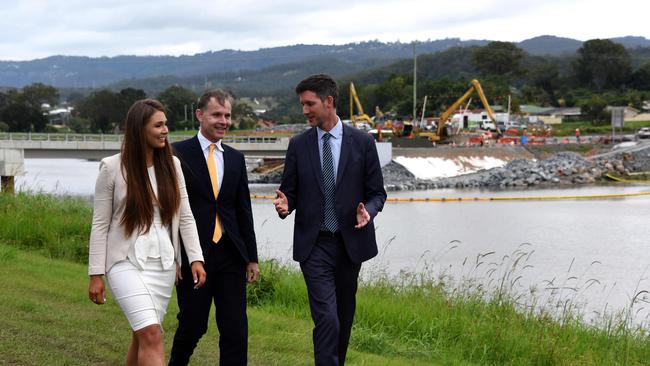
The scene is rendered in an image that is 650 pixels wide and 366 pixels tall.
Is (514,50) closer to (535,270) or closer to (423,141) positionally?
(423,141)

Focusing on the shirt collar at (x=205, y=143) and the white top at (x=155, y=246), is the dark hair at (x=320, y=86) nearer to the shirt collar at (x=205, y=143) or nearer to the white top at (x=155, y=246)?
the shirt collar at (x=205, y=143)

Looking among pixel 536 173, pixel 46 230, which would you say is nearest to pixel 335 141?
pixel 46 230

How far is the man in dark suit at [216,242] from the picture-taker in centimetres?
571

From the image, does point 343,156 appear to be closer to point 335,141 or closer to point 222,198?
point 335,141

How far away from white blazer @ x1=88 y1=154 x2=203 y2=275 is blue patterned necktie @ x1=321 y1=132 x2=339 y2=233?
983 millimetres

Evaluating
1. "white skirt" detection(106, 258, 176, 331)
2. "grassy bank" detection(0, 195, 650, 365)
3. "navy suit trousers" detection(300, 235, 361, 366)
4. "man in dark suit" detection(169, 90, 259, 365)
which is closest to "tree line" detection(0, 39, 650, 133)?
"grassy bank" detection(0, 195, 650, 365)

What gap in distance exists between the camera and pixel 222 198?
577 cm

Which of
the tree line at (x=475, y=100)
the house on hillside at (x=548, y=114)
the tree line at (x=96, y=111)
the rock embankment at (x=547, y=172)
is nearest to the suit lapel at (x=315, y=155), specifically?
the rock embankment at (x=547, y=172)

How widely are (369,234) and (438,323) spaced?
11.2 feet

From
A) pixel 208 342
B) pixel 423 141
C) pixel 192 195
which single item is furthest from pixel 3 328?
pixel 423 141

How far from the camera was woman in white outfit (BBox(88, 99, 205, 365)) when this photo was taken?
4773 mm

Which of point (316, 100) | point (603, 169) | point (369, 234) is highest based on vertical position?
point (316, 100)

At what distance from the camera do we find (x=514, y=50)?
141 m

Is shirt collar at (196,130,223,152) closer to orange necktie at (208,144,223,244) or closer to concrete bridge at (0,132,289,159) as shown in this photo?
orange necktie at (208,144,223,244)
